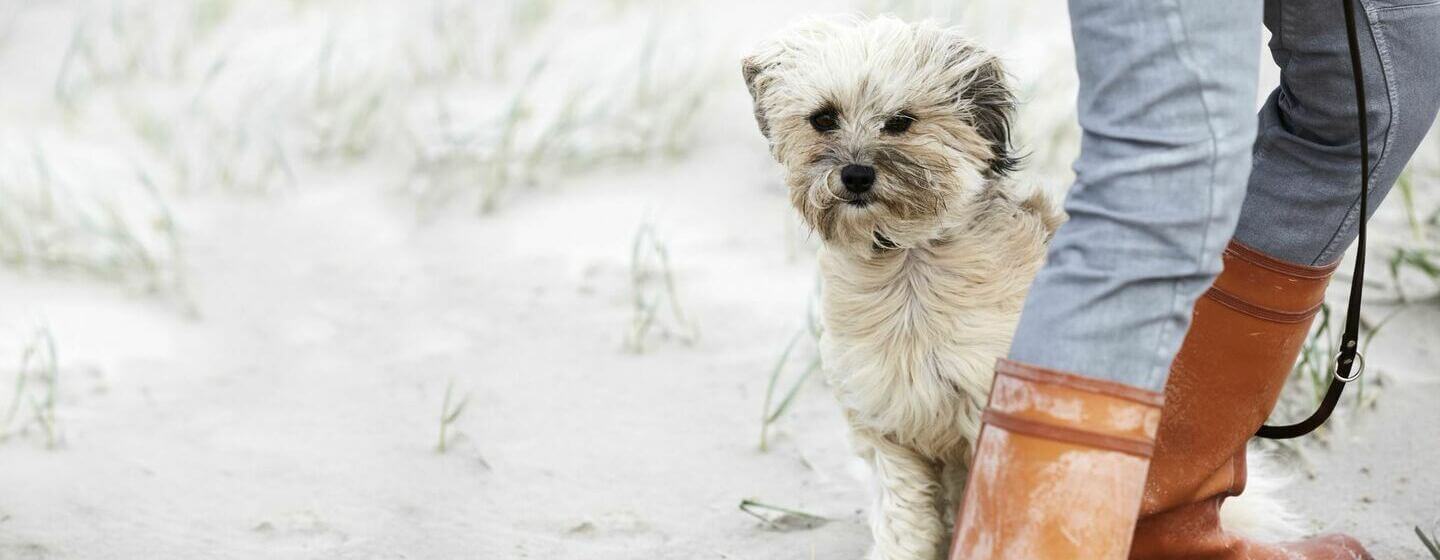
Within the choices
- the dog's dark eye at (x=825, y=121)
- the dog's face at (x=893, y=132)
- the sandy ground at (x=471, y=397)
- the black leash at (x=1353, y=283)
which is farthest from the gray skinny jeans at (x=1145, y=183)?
the sandy ground at (x=471, y=397)

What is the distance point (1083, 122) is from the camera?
184cm

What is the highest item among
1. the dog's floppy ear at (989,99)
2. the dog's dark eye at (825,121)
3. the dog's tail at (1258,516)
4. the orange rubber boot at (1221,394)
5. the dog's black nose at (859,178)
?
the dog's floppy ear at (989,99)

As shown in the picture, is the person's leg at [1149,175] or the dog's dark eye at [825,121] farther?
the dog's dark eye at [825,121]

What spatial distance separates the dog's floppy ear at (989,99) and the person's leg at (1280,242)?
1.65ft

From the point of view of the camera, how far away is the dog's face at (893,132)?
2.68m

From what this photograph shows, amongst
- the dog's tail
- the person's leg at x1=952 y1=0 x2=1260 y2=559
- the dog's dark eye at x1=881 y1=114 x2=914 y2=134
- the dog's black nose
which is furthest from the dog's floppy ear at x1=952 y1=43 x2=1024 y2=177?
the person's leg at x1=952 y1=0 x2=1260 y2=559

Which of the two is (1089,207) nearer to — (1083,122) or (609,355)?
(1083,122)

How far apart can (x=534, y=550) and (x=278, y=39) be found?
4738mm

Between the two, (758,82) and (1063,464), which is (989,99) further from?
(1063,464)

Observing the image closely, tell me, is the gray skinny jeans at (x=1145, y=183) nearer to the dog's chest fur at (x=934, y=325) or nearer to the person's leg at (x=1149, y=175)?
the person's leg at (x=1149, y=175)

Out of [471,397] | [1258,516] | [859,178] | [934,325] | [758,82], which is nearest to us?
[934,325]

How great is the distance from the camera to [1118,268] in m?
1.77

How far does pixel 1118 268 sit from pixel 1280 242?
71 centimetres

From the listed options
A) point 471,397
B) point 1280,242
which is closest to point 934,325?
point 1280,242
